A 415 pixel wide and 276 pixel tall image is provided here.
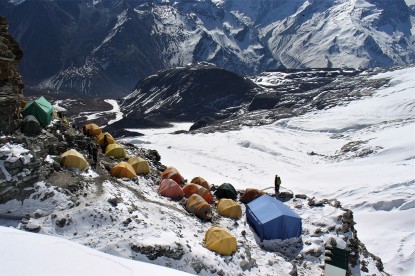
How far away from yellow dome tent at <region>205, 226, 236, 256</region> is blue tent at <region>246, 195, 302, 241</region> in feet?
11.7

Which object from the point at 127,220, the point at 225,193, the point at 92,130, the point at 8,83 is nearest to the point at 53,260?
the point at 127,220

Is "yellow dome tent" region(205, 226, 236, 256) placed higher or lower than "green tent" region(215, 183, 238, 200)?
higher

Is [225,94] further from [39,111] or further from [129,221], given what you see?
[129,221]

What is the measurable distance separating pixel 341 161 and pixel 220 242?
144 ft

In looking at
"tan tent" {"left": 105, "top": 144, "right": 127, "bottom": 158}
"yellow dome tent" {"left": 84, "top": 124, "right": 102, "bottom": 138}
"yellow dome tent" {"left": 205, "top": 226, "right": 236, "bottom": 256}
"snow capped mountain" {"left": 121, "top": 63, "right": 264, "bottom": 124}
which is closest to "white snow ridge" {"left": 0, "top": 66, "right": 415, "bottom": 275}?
"yellow dome tent" {"left": 205, "top": 226, "right": 236, "bottom": 256}

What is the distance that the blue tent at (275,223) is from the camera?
2202 centimetres

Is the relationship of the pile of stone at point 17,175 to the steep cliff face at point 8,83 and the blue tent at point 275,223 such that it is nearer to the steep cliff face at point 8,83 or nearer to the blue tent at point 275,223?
the steep cliff face at point 8,83

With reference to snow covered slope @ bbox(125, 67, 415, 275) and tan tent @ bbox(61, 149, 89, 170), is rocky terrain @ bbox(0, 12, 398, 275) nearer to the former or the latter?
tan tent @ bbox(61, 149, 89, 170)

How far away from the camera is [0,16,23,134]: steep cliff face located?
20.2 meters

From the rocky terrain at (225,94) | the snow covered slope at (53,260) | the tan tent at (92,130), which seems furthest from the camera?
the rocky terrain at (225,94)

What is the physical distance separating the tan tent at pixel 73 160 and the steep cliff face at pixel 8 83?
123 inches

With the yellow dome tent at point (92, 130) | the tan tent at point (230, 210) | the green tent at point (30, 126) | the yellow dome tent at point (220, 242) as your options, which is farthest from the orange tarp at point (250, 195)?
the green tent at point (30, 126)

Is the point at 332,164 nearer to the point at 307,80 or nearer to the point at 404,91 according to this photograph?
the point at 404,91

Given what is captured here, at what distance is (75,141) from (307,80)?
571 ft
